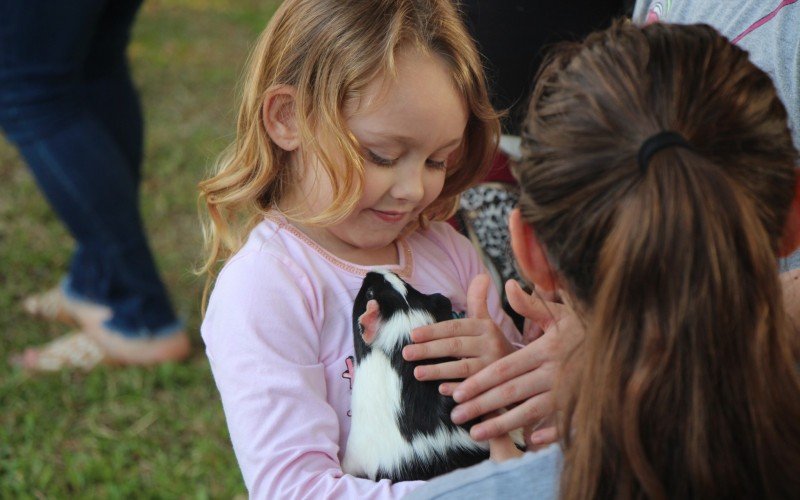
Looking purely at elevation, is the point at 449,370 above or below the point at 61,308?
above

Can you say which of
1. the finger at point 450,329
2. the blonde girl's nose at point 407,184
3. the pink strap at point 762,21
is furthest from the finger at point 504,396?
the pink strap at point 762,21

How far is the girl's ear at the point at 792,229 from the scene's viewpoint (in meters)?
1.36

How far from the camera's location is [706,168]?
1163mm

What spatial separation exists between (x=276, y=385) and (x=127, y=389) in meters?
1.89

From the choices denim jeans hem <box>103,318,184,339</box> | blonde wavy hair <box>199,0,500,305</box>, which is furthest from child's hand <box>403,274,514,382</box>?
denim jeans hem <box>103,318,184,339</box>

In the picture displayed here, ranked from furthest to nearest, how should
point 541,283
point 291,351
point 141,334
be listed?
point 141,334 < point 291,351 < point 541,283

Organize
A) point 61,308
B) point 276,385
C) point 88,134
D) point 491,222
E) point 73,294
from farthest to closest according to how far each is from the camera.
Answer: point 61,308 < point 73,294 < point 88,134 < point 491,222 < point 276,385

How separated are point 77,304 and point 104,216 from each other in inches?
20.0

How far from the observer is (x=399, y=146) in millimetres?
1725

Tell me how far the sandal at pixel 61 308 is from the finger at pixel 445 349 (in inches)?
82.8

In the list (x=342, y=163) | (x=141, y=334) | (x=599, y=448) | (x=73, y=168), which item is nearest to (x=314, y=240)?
(x=342, y=163)

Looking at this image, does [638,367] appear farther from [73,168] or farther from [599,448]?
[73,168]

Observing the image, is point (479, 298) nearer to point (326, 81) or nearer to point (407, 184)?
point (407, 184)

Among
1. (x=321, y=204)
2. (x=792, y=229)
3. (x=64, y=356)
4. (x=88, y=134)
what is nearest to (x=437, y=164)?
(x=321, y=204)
